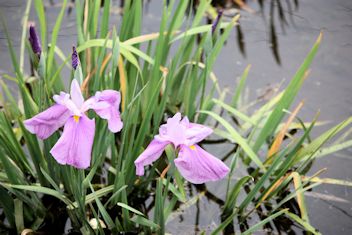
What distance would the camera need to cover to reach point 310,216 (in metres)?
1.84

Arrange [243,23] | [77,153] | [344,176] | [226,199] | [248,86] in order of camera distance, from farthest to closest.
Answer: [243,23], [248,86], [344,176], [226,199], [77,153]

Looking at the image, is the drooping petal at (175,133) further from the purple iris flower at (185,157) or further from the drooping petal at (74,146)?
the drooping petal at (74,146)

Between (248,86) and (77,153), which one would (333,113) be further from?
(77,153)

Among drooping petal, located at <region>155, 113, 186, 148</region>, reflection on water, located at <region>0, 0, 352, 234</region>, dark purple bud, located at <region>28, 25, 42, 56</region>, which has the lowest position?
reflection on water, located at <region>0, 0, 352, 234</region>

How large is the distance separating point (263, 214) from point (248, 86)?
0.79m

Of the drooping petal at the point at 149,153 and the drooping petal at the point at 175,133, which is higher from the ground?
the drooping petal at the point at 175,133

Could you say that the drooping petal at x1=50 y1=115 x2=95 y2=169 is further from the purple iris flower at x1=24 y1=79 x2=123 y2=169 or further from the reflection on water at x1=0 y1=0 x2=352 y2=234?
the reflection on water at x1=0 y1=0 x2=352 y2=234

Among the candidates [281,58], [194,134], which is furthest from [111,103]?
[281,58]

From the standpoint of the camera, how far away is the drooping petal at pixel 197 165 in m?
1.07

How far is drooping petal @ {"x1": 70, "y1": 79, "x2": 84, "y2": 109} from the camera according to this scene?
1088mm

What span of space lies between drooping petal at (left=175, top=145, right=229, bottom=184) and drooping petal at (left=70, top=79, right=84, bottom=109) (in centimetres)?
26

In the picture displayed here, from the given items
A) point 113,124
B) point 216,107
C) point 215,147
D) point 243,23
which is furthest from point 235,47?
point 113,124

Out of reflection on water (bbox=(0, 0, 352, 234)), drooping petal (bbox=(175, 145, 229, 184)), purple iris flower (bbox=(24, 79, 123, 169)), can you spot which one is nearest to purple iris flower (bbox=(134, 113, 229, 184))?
drooping petal (bbox=(175, 145, 229, 184))

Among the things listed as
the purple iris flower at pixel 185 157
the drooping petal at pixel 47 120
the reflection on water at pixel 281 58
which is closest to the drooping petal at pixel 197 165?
the purple iris flower at pixel 185 157
